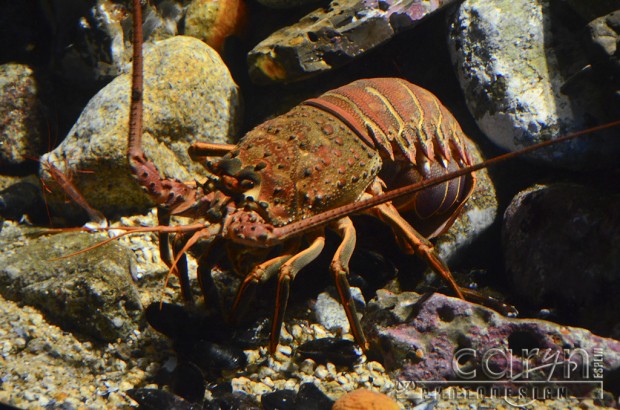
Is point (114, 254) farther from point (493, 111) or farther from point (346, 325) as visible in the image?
point (493, 111)

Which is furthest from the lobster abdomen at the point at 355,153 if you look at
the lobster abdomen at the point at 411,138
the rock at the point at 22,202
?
the rock at the point at 22,202

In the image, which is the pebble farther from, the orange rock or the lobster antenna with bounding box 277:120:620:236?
the lobster antenna with bounding box 277:120:620:236

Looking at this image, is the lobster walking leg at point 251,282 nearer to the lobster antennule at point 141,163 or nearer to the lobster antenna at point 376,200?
the lobster antenna at point 376,200

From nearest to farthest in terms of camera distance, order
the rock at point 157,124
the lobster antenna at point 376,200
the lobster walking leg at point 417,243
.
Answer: the lobster antenna at point 376,200, the lobster walking leg at point 417,243, the rock at point 157,124

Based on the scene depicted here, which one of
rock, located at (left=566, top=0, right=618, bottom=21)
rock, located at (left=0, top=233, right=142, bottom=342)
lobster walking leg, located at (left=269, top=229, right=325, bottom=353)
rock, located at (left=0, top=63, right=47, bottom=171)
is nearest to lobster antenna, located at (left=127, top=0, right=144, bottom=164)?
rock, located at (left=0, top=233, right=142, bottom=342)

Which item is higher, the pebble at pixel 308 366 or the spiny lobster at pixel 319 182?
the spiny lobster at pixel 319 182

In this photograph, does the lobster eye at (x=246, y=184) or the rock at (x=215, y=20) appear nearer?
A: the lobster eye at (x=246, y=184)

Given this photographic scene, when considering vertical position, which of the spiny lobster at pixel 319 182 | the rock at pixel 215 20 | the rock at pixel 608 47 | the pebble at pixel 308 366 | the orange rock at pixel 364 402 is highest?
the rock at pixel 215 20
